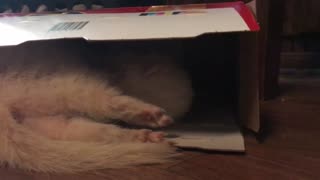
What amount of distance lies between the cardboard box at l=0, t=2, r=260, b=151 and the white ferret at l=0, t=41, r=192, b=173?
0.15ft

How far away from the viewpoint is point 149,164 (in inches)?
24.6

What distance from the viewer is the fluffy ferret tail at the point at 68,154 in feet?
2.03

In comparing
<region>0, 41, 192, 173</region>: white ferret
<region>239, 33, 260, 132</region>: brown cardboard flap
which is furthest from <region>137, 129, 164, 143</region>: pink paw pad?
<region>239, 33, 260, 132</region>: brown cardboard flap

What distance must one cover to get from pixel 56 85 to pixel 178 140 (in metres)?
0.20

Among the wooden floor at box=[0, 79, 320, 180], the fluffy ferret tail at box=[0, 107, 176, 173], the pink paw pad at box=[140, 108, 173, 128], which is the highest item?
the pink paw pad at box=[140, 108, 173, 128]

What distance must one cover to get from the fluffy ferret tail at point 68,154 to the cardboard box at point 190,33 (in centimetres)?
8

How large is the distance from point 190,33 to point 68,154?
233 mm

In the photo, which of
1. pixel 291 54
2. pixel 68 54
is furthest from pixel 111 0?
pixel 291 54

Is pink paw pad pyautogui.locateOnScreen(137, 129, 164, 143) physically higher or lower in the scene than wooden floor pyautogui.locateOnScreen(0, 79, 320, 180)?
higher

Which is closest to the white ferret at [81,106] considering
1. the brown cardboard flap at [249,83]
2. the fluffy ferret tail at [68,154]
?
the fluffy ferret tail at [68,154]

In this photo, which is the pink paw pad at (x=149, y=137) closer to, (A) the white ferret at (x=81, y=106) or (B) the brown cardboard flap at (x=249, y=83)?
(A) the white ferret at (x=81, y=106)

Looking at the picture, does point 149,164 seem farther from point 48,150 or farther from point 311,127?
point 311,127

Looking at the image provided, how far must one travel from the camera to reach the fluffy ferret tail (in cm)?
62

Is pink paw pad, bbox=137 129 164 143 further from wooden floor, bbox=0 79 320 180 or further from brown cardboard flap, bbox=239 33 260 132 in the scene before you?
brown cardboard flap, bbox=239 33 260 132
